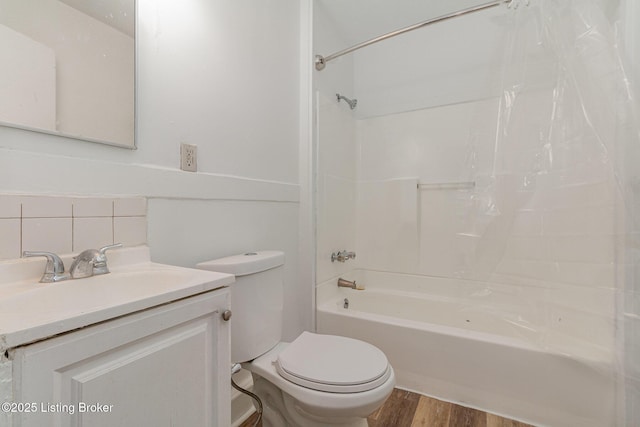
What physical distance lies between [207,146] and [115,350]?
881 millimetres

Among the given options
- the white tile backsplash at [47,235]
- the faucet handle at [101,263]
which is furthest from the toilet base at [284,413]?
the white tile backsplash at [47,235]

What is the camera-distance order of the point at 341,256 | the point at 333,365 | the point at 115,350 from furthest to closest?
Result: the point at 341,256 → the point at 333,365 → the point at 115,350

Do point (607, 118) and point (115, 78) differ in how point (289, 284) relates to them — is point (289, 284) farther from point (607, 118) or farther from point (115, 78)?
point (607, 118)

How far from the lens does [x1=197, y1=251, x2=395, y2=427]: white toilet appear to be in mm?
951

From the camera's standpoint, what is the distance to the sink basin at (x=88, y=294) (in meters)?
0.44

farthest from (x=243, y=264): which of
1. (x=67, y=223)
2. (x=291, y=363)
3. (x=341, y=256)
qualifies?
(x=341, y=256)

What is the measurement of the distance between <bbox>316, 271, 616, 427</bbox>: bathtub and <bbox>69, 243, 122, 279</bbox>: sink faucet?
4.09 feet

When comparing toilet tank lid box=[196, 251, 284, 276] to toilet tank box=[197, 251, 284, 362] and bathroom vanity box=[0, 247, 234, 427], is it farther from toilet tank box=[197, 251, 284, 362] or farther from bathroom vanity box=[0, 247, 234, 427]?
bathroom vanity box=[0, 247, 234, 427]

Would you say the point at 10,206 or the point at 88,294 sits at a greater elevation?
the point at 10,206

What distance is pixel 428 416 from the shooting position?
1367 mm

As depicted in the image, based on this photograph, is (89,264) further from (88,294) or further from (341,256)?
(341,256)

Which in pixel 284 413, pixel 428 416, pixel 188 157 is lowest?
pixel 428 416

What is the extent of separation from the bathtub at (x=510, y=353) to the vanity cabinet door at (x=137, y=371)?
3.54 feet

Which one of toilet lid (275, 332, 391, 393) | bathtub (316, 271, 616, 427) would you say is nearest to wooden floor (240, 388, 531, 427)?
bathtub (316, 271, 616, 427)
